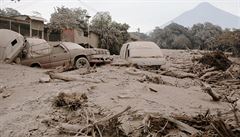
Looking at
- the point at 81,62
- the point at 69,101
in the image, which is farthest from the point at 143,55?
the point at 69,101

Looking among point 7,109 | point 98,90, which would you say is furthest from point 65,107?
point 98,90

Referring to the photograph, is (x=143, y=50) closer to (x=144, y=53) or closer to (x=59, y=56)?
(x=144, y=53)

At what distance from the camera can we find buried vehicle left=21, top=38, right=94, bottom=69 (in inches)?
778

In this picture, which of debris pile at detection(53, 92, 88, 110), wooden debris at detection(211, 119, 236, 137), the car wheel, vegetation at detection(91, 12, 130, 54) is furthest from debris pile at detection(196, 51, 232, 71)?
vegetation at detection(91, 12, 130, 54)

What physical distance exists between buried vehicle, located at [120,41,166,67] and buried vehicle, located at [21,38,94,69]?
1.88 meters

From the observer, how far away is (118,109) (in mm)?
8648

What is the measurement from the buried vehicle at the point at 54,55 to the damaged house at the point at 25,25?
1920cm

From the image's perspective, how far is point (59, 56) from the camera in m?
20.0

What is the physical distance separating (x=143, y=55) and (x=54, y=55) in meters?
4.17

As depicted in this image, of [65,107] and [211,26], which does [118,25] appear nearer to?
[211,26]

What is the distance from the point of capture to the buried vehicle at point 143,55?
19.9m

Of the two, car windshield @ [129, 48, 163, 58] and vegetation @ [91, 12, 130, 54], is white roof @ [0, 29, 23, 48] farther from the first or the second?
vegetation @ [91, 12, 130, 54]

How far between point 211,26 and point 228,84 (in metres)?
53.4

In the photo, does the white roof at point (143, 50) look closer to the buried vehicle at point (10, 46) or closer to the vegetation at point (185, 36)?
the buried vehicle at point (10, 46)
